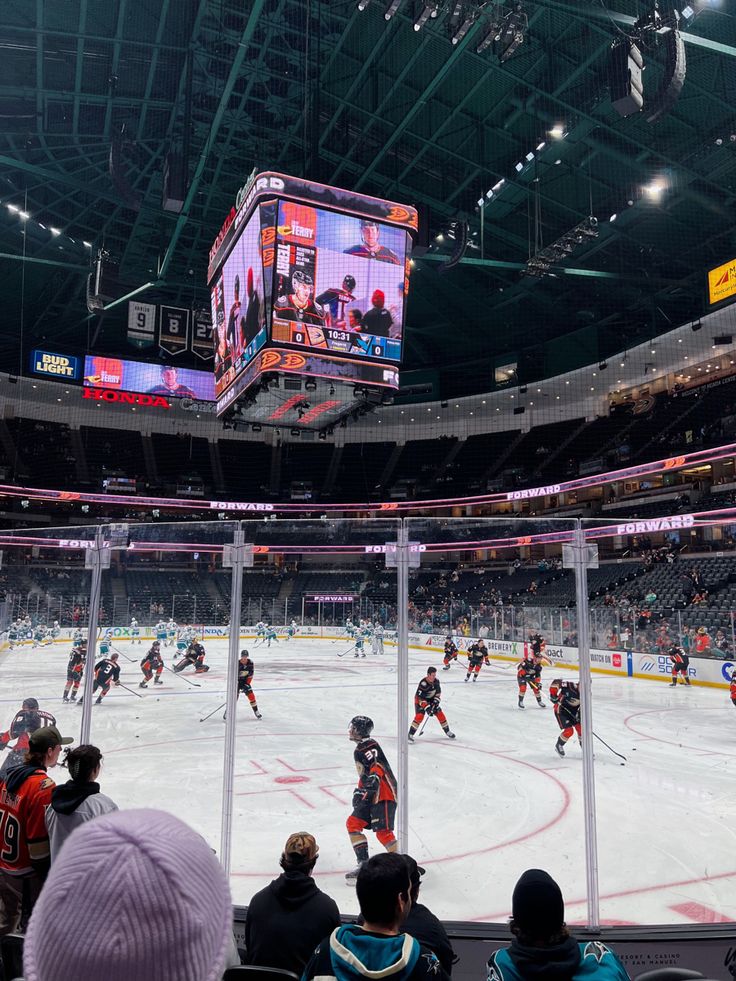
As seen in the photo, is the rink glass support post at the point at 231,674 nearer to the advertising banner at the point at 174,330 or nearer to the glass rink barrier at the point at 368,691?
the glass rink barrier at the point at 368,691

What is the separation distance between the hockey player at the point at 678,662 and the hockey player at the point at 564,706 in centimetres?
987

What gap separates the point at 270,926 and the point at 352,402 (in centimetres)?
1603

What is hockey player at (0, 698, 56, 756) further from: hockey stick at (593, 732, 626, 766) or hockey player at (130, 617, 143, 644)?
hockey stick at (593, 732, 626, 766)

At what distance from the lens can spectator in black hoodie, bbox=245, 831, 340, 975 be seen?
2.61 metres

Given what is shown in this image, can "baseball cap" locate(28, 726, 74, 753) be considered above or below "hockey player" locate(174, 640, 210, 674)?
below

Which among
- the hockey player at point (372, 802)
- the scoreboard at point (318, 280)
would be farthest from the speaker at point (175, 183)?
the hockey player at point (372, 802)

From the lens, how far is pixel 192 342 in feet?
70.4

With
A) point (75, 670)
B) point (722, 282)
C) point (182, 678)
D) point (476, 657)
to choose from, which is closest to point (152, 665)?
point (182, 678)

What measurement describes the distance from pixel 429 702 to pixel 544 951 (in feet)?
13.3

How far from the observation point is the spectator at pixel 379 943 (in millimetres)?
1764

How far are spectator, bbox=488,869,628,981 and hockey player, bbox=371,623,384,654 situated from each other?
11.6 ft

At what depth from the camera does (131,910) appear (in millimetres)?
773

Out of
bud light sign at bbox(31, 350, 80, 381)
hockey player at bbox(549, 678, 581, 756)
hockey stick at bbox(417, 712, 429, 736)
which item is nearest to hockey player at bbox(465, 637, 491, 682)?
hockey stick at bbox(417, 712, 429, 736)

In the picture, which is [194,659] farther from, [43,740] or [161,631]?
[43,740]
